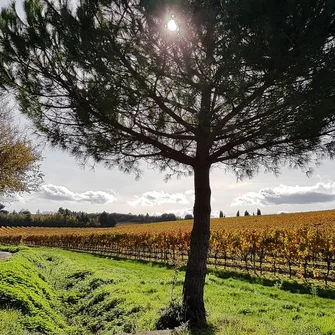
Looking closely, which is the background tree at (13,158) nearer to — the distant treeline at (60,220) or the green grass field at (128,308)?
the green grass field at (128,308)

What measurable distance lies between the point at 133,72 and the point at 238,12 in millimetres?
1999

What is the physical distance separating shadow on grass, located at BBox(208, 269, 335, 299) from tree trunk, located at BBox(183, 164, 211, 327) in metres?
7.19

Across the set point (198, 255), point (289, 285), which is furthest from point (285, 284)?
point (198, 255)

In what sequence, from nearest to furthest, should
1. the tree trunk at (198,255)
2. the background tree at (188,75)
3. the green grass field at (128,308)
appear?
the background tree at (188,75)
the green grass field at (128,308)
the tree trunk at (198,255)

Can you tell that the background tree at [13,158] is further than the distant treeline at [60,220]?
No

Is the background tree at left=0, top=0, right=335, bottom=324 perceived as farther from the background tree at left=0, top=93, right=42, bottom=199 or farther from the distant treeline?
the distant treeline

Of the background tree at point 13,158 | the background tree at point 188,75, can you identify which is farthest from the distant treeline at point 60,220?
the background tree at point 188,75

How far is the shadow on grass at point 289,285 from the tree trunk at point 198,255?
719cm

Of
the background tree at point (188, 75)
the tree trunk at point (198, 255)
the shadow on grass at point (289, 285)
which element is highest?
the background tree at point (188, 75)

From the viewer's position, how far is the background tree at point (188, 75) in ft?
15.8

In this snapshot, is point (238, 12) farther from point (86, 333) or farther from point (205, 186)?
point (86, 333)

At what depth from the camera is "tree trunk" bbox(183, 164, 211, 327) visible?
6.47m

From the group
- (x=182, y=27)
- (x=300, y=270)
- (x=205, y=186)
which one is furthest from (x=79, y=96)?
(x=300, y=270)

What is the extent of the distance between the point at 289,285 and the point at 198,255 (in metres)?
8.68
